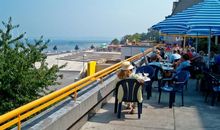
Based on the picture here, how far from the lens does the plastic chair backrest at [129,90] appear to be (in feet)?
22.5

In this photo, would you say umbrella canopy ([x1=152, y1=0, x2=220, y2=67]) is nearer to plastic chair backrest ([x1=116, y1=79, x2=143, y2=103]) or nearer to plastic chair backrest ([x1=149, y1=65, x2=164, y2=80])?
plastic chair backrest ([x1=149, y1=65, x2=164, y2=80])

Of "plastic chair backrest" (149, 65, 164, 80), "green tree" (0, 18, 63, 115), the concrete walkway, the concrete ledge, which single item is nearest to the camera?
the concrete ledge

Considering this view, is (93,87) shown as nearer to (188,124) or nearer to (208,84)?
(188,124)

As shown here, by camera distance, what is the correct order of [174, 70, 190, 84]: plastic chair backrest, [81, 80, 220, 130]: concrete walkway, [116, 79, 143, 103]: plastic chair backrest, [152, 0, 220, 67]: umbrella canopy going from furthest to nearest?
[174, 70, 190, 84]: plastic chair backrest < [152, 0, 220, 67]: umbrella canopy < [116, 79, 143, 103]: plastic chair backrest < [81, 80, 220, 130]: concrete walkway

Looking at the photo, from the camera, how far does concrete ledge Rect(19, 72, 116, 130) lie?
16.0 ft

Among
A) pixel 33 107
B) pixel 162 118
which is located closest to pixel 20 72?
pixel 162 118

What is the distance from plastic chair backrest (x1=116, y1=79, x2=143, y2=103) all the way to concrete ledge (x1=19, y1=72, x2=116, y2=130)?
2.01 ft

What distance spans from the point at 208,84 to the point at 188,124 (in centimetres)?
265

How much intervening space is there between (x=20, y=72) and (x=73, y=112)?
6970 millimetres

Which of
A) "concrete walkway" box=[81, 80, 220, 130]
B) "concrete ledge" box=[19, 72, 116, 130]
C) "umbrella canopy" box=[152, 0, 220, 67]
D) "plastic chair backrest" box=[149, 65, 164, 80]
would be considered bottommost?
"concrete walkway" box=[81, 80, 220, 130]

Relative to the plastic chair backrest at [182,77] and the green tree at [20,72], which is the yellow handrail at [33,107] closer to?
the plastic chair backrest at [182,77]

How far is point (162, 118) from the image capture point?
23.8 ft

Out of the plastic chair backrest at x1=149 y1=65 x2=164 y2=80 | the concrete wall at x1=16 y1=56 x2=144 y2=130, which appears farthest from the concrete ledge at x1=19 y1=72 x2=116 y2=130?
the plastic chair backrest at x1=149 y1=65 x2=164 y2=80

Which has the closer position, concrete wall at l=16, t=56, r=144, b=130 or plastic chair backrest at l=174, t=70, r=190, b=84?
concrete wall at l=16, t=56, r=144, b=130
